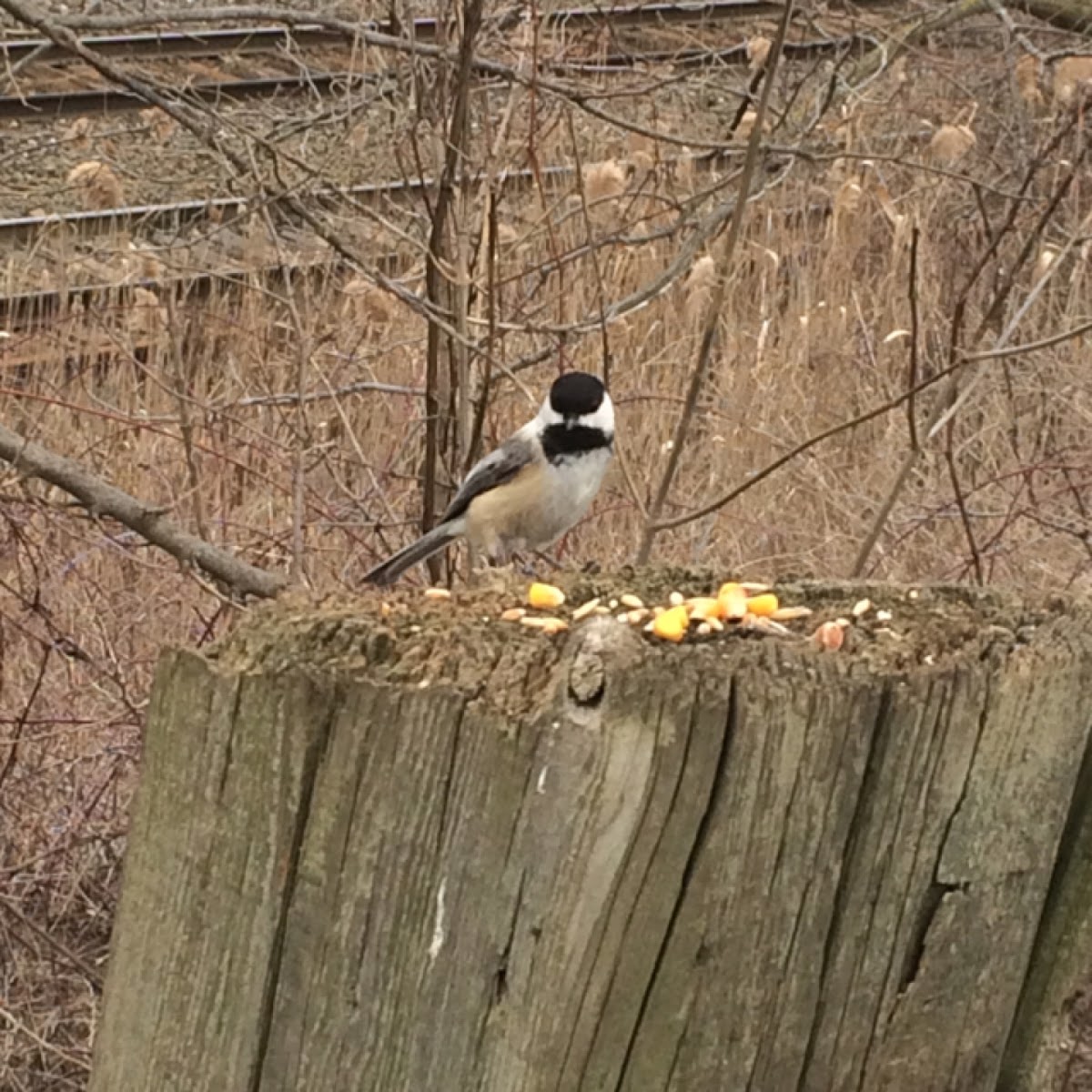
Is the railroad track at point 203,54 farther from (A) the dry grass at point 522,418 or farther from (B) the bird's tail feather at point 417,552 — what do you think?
(B) the bird's tail feather at point 417,552

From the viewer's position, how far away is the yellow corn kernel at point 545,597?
185 centimetres

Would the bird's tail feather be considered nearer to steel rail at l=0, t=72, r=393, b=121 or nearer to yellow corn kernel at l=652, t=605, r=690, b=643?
yellow corn kernel at l=652, t=605, r=690, b=643

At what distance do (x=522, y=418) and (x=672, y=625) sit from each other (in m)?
4.49

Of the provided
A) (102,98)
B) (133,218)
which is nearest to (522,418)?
(133,218)

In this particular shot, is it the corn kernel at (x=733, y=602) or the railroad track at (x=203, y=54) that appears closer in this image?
the corn kernel at (x=733, y=602)

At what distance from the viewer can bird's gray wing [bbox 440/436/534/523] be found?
4.55 m

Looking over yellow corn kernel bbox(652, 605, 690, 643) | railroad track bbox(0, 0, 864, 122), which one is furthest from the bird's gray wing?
railroad track bbox(0, 0, 864, 122)

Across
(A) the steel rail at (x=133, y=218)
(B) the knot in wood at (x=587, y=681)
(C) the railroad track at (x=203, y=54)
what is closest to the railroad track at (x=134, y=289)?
(A) the steel rail at (x=133, y=218)

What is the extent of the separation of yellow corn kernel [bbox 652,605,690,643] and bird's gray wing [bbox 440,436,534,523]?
2784mm

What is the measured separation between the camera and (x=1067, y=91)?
270 inches

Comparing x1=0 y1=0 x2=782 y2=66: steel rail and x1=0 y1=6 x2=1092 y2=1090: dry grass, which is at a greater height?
x1=0 y1=0 x2=782 y2=66: steel rail

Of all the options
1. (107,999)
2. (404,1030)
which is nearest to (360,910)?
(404,1030)

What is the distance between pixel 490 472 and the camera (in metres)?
4.61

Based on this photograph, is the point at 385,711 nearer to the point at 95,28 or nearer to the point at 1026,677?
the point at 1026,677
